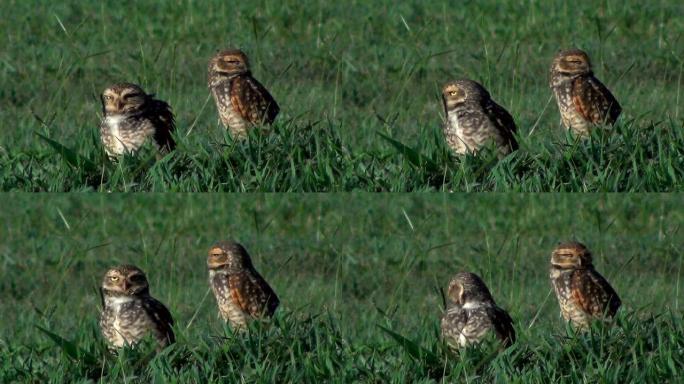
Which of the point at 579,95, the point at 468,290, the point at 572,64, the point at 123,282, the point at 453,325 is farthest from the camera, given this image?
the point at 572,64

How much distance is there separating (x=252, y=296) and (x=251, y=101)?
3.58 ft

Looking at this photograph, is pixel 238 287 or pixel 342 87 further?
pixel 342 87

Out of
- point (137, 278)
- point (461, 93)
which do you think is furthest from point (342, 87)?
point (137, 278)

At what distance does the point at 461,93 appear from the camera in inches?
352

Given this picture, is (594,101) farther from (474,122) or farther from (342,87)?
(342,87)

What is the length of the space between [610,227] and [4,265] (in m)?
3.11

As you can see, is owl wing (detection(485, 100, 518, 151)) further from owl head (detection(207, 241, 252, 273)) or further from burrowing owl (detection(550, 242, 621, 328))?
owl head (detection(207, 241, 252, 273))

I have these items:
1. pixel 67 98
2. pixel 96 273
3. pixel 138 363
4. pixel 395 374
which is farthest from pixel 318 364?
pixel 67 98

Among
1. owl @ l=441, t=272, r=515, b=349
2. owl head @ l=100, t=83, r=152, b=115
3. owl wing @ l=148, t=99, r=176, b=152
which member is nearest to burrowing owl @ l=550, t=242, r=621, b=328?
owl @ l=441, t=272, r=515, b=349

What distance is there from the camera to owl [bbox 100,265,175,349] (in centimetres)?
844

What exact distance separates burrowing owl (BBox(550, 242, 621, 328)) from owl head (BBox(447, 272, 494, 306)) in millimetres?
388

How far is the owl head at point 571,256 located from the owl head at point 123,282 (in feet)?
6.84

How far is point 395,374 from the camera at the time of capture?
26.3 ft

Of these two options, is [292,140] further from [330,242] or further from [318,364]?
[318,364]
